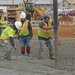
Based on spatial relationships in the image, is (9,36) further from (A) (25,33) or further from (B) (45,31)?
(B) (45,31)

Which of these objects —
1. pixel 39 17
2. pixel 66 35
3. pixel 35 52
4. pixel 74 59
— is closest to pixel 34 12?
pixel 39 17

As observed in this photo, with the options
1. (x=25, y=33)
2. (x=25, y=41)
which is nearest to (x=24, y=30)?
(x=25, y=33)

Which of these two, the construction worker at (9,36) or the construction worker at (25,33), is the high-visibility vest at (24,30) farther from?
the construction worker at (9,36)

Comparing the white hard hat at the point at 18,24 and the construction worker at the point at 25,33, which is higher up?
the white hard hat at the point at 18,24

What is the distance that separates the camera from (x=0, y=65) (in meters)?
11.8

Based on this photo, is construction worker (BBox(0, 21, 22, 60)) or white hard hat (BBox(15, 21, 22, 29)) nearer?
construction worker (BBox(0, 21, 22, 60))

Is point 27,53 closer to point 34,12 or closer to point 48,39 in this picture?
point 48,39

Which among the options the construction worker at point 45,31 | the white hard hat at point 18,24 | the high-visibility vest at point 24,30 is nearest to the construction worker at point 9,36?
the white hard hat at point 18,24

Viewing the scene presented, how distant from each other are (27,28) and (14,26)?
3.92 ft

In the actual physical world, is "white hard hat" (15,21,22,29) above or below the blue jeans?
above

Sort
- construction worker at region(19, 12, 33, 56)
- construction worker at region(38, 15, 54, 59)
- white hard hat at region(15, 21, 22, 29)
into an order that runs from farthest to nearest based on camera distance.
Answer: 1. construction worker at region(19, 12, 33, 56)
2. construction worker at region(38, 15, 54, 59)
3. white hard hat at region(15, 21, 22, 29)

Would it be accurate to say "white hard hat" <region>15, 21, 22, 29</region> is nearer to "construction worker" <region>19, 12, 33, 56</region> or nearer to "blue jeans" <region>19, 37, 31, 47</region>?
"construction worker" <region>19, 12, 33, 56</region>

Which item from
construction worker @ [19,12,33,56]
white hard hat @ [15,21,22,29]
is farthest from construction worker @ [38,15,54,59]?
white hard hat @ [15,21,22,29]

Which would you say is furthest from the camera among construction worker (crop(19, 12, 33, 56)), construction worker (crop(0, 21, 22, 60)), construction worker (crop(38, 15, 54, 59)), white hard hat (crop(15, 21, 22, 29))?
construction worker (crop(19, 12, 33, 56))
